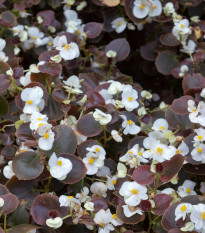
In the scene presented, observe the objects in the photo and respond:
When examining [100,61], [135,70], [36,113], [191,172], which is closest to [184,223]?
[191,172]

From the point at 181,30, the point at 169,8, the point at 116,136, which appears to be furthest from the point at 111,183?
the point at 169,8

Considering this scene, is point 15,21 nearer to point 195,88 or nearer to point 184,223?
point 195,88

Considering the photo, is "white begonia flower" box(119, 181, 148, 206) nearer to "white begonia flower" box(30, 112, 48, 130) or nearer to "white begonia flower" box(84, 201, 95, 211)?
"white begonia flower" box(84, 201, 95, 211)

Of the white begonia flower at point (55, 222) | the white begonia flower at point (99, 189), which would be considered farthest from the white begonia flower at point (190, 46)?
the white begonia flower at point (55, 222)

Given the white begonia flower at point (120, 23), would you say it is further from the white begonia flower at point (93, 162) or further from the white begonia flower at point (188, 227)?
the white begonia flower at point (188, 227)

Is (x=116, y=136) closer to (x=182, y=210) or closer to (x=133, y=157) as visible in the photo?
(x=133, y=157)

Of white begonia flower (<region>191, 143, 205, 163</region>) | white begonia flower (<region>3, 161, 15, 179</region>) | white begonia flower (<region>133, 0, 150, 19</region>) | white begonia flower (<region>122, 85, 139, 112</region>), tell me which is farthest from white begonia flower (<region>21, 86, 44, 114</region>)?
white begonia flower (<region>133, 0, 150, 19</region>)
